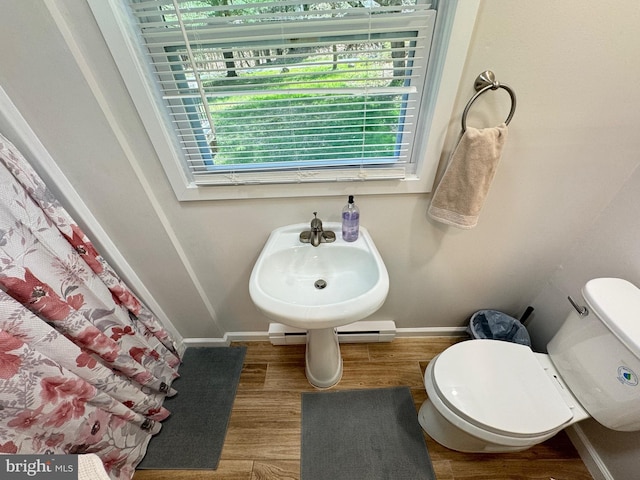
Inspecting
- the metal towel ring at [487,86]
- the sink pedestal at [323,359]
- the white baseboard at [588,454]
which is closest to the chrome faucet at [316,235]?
the sink pedestal at [323,359]

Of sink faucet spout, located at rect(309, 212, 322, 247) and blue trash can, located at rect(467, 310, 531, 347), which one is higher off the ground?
sink faucet spout, located at rect(309, 212, 322, 247)

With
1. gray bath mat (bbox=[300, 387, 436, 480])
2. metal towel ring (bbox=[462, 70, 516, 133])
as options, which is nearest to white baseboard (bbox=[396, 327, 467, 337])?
gray bath mat (bbox=[300, 387, 436, 480])

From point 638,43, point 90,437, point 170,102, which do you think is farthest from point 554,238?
point 90,437

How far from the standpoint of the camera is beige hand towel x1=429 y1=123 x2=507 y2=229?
779 mm

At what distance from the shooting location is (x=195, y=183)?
96 cm

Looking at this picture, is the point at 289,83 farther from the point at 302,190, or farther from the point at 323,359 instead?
the point at 323,359

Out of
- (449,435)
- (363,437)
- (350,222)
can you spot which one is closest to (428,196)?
(350,222)

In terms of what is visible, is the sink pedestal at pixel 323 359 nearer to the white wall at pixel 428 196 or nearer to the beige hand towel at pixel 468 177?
the white wall at pixel 428 196

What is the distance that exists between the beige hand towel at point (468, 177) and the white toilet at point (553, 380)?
1.48 feet

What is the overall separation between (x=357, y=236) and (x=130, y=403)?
116 centimetres

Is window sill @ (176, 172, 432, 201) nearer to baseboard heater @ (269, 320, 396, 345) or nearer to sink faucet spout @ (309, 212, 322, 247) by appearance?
sink faucet spout @ (309, 212, 322, 247)

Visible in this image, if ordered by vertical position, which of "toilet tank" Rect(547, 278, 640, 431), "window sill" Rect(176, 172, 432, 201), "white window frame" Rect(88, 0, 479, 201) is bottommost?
"toilet tank" Rect(547, 278, 640, 431)

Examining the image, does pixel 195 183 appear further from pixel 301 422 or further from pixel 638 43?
pixel 638 43

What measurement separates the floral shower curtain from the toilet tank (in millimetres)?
1645
